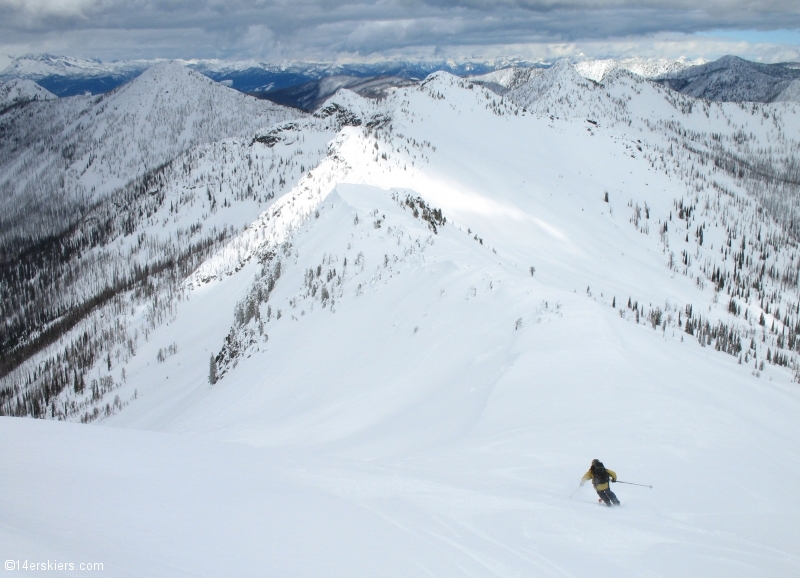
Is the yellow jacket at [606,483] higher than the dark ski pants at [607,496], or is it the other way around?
the yellow jacket at [606,483]

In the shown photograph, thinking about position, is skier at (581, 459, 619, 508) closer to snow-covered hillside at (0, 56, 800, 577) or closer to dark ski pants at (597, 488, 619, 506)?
dark ski pants at (597, 488, 619, 506)

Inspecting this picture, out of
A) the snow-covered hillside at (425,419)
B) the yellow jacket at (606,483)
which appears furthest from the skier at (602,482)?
the snow-covered hillside at (425,419)

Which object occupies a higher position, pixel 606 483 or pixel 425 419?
pixel 606 483

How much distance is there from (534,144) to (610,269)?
1391 inches

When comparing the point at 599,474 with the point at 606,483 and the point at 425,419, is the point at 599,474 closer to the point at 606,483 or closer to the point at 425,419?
the point at 606,483

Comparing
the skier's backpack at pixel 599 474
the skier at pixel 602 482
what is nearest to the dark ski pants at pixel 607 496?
the skier at pixel 602 482

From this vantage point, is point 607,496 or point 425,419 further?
point 425,419

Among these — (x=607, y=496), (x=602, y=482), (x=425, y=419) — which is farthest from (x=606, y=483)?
(x=425, y=419)

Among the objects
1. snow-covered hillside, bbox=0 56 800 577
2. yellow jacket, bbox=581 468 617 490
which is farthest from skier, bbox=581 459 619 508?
snow-covered hillside, bbox=0 56 800 577

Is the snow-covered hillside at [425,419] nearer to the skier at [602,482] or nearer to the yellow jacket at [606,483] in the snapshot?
the skier at [602,482]

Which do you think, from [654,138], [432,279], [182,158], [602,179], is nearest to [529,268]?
[432,279]

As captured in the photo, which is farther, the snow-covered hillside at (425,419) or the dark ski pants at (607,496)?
the dark ski pants at (607,496)

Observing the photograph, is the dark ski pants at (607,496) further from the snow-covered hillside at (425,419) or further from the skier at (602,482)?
the snow-covered hillside at (425,419)

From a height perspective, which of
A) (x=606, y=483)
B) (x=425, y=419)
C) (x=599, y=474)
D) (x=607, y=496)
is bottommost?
(x=425, y=419)
